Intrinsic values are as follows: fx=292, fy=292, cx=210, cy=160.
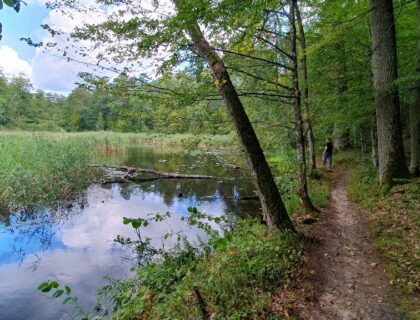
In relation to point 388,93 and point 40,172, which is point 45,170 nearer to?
point 40,172

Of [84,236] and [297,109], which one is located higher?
[297,109]

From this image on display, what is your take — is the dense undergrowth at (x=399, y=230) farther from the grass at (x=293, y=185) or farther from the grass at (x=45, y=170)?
the grass at (x=45, y=170)

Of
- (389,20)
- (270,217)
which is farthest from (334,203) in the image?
(389,20)

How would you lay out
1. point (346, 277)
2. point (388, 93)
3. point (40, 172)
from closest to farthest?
point (346, 277) < point (388, 93) < point (40, 172)

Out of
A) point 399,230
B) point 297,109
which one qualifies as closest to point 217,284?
point 399,230

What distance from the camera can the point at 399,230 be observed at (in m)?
5.11

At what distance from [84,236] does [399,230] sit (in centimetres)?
714

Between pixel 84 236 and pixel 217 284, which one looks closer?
pixel 217 284

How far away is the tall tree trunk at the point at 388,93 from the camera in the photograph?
728 cm

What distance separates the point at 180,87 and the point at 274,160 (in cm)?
1056

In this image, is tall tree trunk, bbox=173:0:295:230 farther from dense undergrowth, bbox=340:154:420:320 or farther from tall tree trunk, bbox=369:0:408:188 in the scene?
tall tree trunk, bbox=369:0:408:188

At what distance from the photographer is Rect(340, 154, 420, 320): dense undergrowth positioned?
3529 millimetres

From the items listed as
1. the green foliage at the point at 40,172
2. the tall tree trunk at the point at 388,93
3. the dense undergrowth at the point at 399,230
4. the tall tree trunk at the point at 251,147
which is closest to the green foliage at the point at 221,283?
the tall tree trunk at the point at 251,147

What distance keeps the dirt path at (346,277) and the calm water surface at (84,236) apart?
3.52 meters
